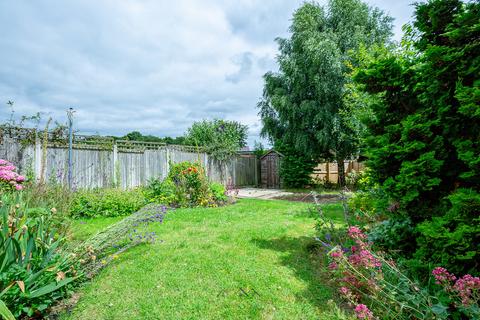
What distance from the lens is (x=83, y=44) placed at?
16.4ft

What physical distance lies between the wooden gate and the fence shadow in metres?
10.2

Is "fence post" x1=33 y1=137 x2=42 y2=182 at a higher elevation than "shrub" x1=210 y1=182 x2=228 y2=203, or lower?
higher

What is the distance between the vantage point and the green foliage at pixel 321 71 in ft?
34.5

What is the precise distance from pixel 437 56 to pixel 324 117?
926cm

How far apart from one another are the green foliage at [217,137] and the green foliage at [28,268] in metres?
7.10

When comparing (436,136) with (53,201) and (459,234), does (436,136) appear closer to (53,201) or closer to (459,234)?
(459,234)

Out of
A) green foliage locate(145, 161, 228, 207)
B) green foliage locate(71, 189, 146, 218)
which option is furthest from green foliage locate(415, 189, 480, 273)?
green foliage locate(71, 189, 146, 218)

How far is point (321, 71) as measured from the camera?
10.8 metres

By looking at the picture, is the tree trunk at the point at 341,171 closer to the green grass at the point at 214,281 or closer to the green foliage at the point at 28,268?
the green grass at the point at 214,281

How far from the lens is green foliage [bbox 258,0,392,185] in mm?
10516

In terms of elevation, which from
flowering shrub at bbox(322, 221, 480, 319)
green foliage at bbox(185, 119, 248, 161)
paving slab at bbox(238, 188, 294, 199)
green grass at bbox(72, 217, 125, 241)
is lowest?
paving slab at bbox(238, 188, 294, 199)

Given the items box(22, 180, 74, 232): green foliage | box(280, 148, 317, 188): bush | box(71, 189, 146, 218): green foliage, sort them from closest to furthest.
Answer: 1. box(22, 180, 74, 232): green foliage
2. box(71, 189, 146, 218): green foliage
3. box(280, 148, 317, 188): bush

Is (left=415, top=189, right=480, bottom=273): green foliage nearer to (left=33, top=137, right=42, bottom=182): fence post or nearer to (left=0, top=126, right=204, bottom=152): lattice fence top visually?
(left=0, top=126, right=204, bottom=152): lattice fence top

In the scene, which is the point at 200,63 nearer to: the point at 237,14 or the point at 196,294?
the point at 237,14
